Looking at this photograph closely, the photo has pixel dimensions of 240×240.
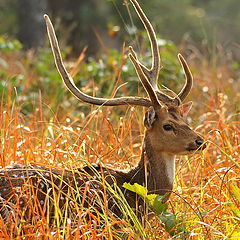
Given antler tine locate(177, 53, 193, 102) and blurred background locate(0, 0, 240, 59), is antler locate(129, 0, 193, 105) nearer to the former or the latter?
antler tine locate(177, 53, 193, 102)

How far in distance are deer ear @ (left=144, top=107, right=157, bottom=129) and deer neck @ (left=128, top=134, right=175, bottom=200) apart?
13 centimetres

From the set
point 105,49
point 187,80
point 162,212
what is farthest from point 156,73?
point 105,49

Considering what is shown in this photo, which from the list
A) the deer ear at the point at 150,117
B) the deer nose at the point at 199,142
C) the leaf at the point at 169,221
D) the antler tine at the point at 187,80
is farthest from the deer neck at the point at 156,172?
the leaf at the point at 169,221

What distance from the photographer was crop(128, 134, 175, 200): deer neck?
15.0 ft

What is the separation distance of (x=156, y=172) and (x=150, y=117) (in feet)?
1.24

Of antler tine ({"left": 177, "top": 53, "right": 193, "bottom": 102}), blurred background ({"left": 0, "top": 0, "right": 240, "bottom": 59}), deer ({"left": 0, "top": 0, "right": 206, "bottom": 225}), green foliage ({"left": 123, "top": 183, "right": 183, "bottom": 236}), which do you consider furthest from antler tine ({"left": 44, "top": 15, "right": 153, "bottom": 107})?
blurred background ({"left": 0, "top": 0, "right": 240, "bottom": 59})

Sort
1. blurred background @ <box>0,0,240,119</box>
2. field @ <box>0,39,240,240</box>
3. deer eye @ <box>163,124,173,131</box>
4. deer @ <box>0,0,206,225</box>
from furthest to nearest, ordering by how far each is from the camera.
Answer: blurred background @ <box>0,0,240,119</box> → deer eye @ <box>163,124,173,131</box> → deer @ <box>0,0,206,225</box> → field @ <box>0,39,240,240</box>

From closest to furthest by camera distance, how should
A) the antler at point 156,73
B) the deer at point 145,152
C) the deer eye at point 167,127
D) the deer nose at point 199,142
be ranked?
the deer at point 145,152 < the deer nose at point 199,142 < the deer eye at point 167,127 < the antler at point 156,73

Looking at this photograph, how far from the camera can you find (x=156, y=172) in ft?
15.0

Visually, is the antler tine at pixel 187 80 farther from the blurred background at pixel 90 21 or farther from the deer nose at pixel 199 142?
the blurred background at pixel 90 21

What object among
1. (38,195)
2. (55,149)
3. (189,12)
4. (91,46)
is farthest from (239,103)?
(189,12)

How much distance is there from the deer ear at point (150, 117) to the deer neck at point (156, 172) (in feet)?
0.41

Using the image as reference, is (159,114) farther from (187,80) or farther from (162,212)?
(162,212)

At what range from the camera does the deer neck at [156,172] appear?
4562mm
